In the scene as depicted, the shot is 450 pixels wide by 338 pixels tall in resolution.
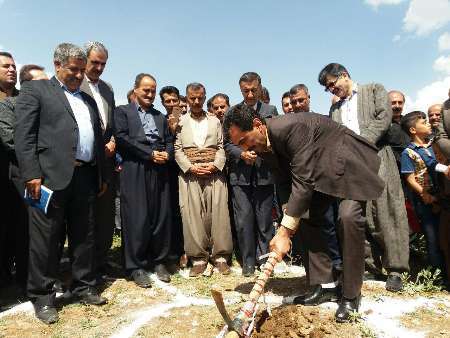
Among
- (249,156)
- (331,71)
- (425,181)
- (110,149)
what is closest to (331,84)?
(331,71)

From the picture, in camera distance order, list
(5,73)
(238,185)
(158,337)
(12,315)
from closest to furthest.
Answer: (158,337) < (12,315) < (5,73) < (238,185)

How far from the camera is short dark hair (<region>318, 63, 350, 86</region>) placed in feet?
15.0

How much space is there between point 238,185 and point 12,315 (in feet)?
8.92

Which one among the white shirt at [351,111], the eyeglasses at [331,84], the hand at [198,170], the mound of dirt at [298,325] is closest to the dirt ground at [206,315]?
the mound of dirt at [298,325]

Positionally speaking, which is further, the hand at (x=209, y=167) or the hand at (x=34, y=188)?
the hand at (x=209, y=167)

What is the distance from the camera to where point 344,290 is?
3.39 m

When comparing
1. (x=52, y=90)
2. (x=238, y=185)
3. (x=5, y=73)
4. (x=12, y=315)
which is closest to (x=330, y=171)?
(x=238, y=185)

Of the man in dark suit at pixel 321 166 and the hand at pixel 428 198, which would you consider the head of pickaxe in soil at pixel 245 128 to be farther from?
the hand at pixel 428 198

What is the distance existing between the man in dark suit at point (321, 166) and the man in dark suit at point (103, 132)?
6.61 ft

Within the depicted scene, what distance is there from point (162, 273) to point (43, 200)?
67.5 inches

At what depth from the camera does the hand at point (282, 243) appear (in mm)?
3035

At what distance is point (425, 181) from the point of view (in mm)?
4336

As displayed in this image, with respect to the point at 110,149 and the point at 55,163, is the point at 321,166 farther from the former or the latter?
the point at 110,149

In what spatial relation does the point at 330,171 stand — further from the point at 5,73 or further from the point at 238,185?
the point at 5,73
